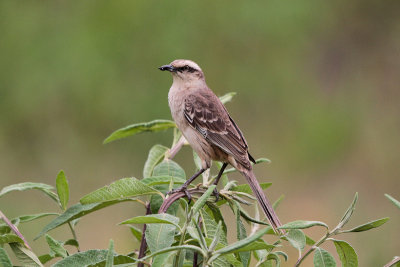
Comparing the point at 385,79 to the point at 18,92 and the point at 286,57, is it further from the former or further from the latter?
the point at 18,92

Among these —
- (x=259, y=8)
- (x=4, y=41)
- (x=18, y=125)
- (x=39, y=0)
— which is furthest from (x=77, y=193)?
(x=259, y=8)

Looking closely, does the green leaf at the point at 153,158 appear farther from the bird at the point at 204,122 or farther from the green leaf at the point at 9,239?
the green leaf at the point at 9,239

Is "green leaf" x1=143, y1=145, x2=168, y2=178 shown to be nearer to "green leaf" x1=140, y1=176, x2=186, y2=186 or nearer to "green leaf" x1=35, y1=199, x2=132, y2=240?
"green leaf" x1=140, y1=176, x2=186, y2=186

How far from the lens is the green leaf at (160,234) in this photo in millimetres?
1817

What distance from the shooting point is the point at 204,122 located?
399 cm

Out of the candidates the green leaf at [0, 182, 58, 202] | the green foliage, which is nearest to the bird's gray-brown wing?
the green foliage

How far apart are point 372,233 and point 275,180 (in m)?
1.57

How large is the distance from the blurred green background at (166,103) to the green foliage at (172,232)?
513cm

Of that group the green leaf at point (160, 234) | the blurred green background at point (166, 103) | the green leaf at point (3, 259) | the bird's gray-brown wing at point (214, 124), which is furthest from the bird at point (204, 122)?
the blurred green background at point (166, 103)

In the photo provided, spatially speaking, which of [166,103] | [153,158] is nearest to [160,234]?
[153,158]

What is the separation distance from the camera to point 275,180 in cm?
850

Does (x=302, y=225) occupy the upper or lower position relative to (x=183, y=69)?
lower

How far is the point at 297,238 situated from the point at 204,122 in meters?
2.08

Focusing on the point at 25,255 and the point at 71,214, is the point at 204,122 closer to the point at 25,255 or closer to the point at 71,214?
the point at 71,214
